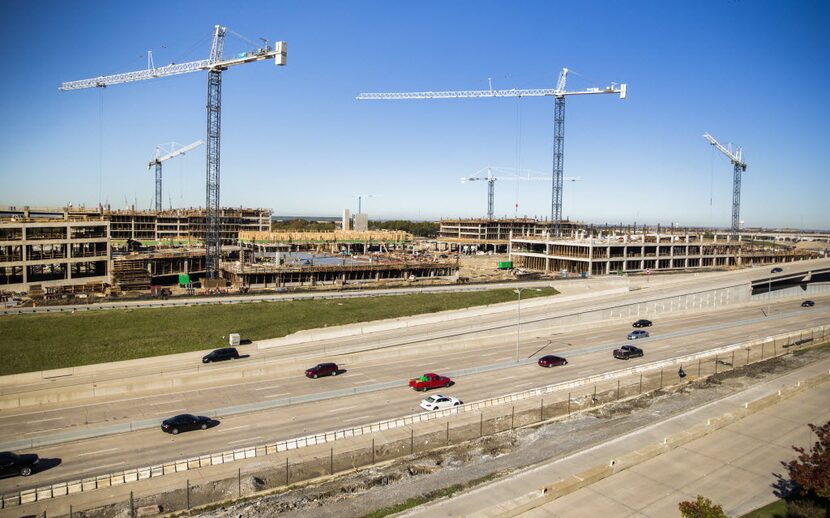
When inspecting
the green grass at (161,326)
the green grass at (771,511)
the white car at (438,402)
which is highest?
the green grass at (161,326)

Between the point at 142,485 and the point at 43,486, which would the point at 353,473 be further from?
the point at 43,486

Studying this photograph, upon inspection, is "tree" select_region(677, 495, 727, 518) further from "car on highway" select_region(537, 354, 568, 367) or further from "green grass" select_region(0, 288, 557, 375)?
"green grass" select_region(0, 288, 557, 375)

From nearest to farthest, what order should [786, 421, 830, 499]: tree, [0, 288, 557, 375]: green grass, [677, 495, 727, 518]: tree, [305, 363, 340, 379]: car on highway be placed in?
[677, 495, 727, 518]: tree < [786, 421, 830, 499]: tree < [305, 363, 340, 379]: car on highway < [0, 288, 557, 375]: green grass

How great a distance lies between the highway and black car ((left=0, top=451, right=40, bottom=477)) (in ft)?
1.44

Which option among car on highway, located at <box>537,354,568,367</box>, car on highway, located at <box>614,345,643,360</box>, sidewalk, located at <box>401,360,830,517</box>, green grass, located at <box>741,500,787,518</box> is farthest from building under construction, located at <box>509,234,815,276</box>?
green grass, located at <box>741,500,787,518</box>

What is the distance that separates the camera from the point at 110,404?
38.1 m

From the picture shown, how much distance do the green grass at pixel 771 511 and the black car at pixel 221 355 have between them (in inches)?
1565

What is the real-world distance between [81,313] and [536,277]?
2893 inches

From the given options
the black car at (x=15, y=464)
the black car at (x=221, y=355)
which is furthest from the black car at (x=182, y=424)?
the black car at (x=221, y=355)

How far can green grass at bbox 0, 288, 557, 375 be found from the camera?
4909 centimetres

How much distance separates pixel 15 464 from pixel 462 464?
22.6 metres

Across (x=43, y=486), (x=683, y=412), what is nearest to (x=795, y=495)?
(x=683, y=412)

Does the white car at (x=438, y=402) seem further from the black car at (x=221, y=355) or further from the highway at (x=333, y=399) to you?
the black car at (x=221, y=355)

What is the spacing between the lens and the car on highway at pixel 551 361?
48.7m
